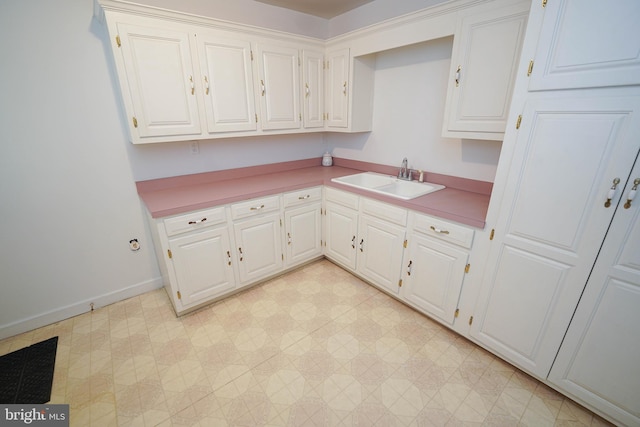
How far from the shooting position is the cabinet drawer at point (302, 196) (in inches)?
94.8

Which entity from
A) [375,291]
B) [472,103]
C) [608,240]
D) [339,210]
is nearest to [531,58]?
[472,103]

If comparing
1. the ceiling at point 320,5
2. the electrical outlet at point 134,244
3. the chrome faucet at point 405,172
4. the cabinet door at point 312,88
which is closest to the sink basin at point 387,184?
the chrome faucet at point 405,172

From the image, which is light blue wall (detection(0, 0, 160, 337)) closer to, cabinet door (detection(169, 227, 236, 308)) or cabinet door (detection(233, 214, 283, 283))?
cabinet door (detection(169, 227, 236, 308))

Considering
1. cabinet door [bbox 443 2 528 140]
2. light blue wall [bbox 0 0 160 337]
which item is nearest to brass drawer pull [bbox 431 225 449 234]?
cabinet door [bbox 443 2 528 140]

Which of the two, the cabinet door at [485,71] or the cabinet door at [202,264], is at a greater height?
the cabinet door at [485,71]

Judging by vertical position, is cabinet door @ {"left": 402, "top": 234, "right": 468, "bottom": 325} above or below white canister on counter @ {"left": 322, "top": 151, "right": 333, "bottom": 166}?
below

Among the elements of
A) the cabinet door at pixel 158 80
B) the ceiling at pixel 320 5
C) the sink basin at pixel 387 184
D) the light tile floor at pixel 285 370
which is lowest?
the light tile floor at pixel 285 370

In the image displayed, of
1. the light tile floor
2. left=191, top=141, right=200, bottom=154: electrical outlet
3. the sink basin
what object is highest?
left=191, top=141, right=200, bottom=154: electrical outlet

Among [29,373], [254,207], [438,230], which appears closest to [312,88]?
[254,207]

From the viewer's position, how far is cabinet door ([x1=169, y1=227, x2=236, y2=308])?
6.44 ft

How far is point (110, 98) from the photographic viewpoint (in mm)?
1944

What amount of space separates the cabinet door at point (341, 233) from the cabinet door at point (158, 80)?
142cm

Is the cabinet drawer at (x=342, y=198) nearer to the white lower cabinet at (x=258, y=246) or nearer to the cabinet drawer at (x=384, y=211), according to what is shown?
the cabinet drawer at (x=384, y=211)

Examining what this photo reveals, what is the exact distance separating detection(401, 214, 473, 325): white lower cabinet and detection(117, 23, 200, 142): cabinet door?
189cm
